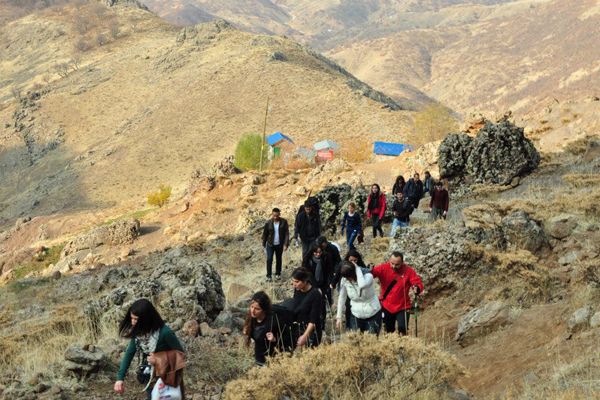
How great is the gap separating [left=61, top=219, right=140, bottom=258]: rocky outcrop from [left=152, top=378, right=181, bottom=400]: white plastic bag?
81.5 feet

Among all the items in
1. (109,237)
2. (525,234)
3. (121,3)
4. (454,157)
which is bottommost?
(109,237)

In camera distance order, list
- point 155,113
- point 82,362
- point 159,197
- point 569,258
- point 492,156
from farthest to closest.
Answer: point 155,113 → point 159,197 → point 492,156 → point 569,258 → point 82,362

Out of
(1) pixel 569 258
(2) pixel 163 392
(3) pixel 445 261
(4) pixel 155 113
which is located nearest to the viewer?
(2) pixel 163 392

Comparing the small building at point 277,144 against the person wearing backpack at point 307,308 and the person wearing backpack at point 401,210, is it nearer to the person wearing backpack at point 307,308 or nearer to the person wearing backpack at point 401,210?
the person wearing backpack at point 401,210

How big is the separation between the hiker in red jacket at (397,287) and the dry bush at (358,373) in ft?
4.93

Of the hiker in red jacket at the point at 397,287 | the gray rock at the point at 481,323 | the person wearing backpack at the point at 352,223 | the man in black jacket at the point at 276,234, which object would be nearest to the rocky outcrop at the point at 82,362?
the hiker in red jacket at the point at 397,287

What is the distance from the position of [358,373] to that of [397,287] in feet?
6.06

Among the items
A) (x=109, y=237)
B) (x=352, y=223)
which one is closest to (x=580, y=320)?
(x=352, y=223)

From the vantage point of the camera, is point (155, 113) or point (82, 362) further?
point (155, 113)

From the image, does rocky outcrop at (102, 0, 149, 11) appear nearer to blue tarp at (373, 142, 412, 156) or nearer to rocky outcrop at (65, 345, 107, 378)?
blue tarp at (373, 142, 412, 156)

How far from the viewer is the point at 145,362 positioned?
5062mm

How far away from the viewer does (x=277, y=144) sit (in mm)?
49250

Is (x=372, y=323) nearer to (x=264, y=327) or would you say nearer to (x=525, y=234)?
(x=264, y=327)

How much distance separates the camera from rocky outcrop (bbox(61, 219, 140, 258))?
28.8 metres
